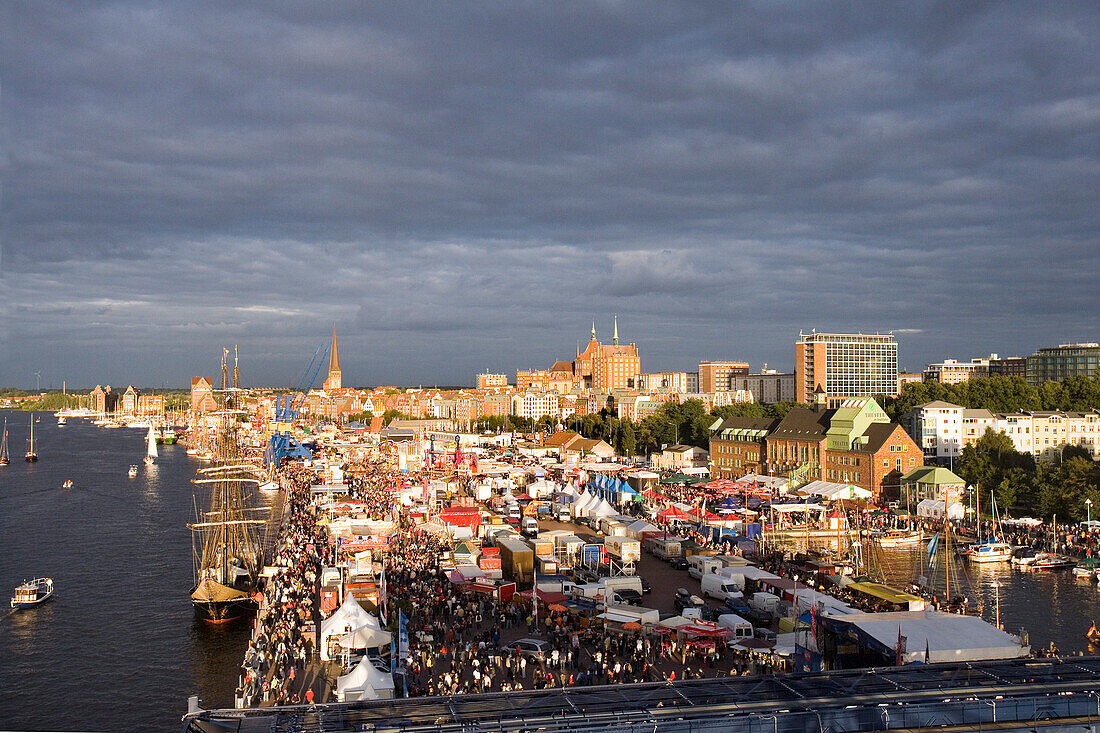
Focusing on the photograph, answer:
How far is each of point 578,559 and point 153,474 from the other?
4604 centimetres

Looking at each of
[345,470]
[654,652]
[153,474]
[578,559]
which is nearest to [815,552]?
[578,559]

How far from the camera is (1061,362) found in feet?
408

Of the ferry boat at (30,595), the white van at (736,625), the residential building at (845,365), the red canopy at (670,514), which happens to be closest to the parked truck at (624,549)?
the red canopy at (670,514)

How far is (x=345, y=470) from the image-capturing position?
5688 cm

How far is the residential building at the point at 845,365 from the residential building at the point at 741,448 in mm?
63199

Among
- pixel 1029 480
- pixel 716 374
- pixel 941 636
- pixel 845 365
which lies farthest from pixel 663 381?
→ pixel 941 636

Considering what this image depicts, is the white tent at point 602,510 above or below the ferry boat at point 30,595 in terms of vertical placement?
above

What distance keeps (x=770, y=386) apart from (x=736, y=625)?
435 feet

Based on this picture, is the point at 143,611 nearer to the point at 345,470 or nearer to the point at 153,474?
the point at 345,470

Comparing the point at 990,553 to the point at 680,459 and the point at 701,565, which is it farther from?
the point at 680,459

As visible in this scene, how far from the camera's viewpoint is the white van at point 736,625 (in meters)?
18.4

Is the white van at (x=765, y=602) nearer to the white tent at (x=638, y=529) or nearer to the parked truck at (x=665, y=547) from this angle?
the parked truck at (x=665, y=547)

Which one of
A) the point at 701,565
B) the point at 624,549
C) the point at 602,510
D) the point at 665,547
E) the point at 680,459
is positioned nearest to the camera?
the point at 701,565

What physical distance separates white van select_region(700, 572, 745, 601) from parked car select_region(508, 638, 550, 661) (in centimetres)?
634
